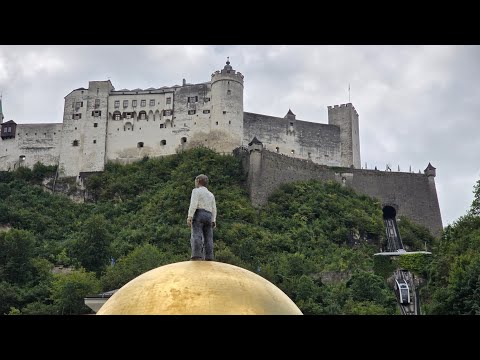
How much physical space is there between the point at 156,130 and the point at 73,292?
36973 mm

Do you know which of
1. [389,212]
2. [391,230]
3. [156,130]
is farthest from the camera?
[156,130]

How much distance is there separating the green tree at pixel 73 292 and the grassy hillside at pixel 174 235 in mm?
96

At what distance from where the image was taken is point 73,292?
55.9 meters

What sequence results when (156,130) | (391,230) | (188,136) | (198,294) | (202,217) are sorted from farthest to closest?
(156,130) < (188,136) < (391,230) < (202,217) < (198,294)

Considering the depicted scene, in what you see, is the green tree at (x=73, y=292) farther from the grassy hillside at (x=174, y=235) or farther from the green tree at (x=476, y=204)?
the green tree at (x=476, y=204)

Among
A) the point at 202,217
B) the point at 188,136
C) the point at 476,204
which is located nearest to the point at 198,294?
the point at 202,217

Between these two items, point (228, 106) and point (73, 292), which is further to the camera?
point (228, 106)

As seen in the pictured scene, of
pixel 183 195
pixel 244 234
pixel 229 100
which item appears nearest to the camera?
pixel 244 234

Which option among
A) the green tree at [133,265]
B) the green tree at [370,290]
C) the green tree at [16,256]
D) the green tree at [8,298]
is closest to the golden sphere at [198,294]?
the green tree at [133,265]

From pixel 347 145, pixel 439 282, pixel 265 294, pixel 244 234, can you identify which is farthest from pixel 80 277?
pixel 265 294

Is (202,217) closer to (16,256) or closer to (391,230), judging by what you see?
(16,256)
